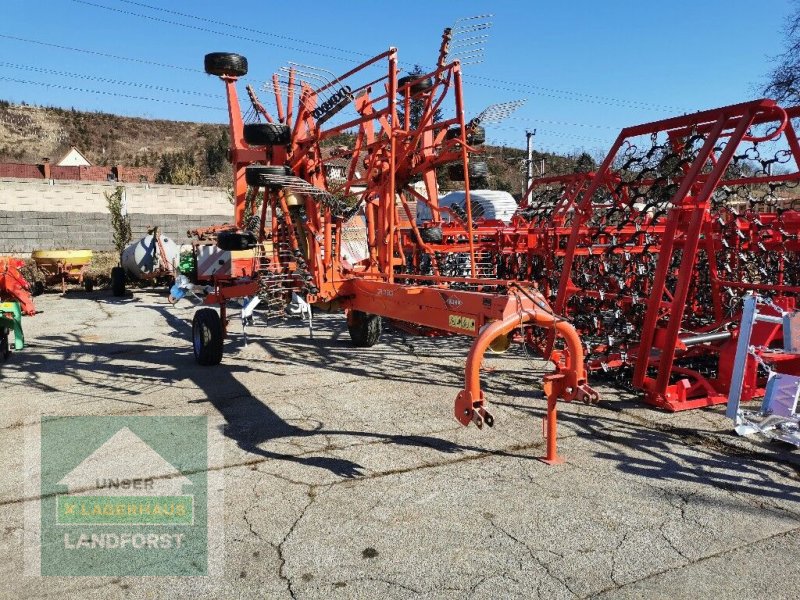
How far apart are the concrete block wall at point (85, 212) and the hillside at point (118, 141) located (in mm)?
27700

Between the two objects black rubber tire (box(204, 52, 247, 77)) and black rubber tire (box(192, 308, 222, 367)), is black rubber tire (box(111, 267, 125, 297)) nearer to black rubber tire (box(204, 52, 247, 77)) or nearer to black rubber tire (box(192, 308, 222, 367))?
black rubber tire (box(192, 308, 222, 367))

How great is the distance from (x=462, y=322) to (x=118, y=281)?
43.4 feet

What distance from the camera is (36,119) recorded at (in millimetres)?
56750

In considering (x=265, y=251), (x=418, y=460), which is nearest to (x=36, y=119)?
(x=265, y=251)

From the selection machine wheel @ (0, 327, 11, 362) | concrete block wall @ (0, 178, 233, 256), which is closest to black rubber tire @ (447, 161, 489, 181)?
machine wheel @ (0, 327, 11, 362)

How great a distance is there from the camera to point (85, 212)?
19734mm

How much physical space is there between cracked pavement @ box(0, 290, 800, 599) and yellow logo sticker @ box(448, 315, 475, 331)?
993 millimetres

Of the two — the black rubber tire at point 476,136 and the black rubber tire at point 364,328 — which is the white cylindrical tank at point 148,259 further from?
the black rubber tire at point 476,136

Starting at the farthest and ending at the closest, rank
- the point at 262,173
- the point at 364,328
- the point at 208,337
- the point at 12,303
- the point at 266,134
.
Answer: the point at 364,328
the point at 12,303
the point at 208,337
the point at 266,134
the point at 262,173

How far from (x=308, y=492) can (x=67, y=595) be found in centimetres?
149

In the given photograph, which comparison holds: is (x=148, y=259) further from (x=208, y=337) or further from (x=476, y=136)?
(x=476, y=136)

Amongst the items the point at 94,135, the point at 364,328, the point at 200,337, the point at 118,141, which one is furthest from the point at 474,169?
the point at 94,135

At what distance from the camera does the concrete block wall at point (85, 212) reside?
18.7m

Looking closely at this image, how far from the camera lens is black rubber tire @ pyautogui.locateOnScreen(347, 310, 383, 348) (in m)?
8.76
